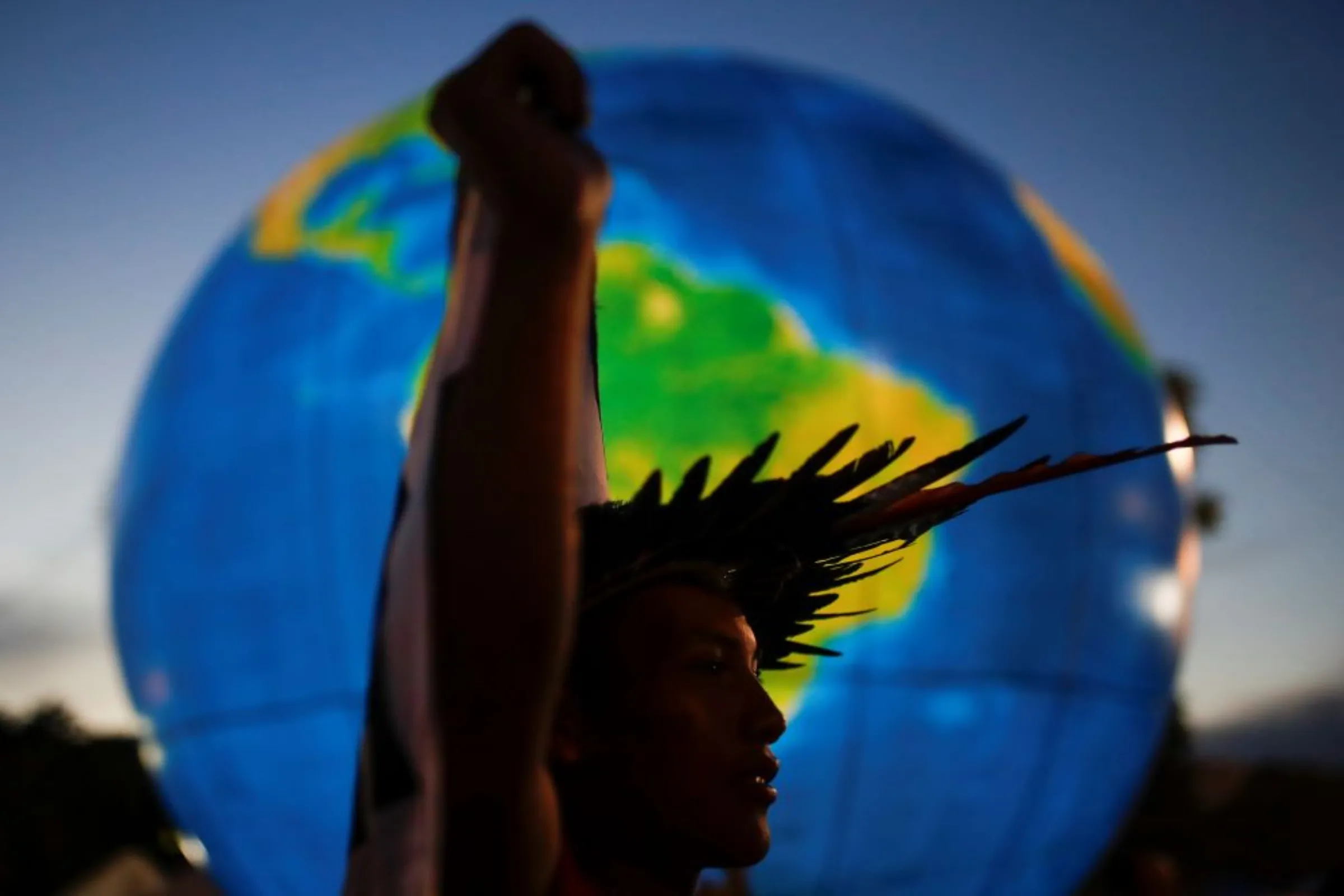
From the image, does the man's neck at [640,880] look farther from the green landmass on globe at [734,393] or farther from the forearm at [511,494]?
the green landmass on globe at [734,393]

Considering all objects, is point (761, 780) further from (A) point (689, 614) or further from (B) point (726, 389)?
(B) point (726, 389)

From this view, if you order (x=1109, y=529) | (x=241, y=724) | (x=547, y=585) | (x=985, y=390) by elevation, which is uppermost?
(x=985, y=390)

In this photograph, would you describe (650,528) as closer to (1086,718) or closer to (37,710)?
(1086,718)

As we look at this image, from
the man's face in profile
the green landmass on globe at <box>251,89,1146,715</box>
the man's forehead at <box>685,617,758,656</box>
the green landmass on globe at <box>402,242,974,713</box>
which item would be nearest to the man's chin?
the man's face in profile

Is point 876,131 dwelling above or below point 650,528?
above

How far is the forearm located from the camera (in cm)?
73

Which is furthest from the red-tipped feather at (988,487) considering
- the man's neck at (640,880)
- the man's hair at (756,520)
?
the man's neck at (640,880)

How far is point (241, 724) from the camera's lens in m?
4.36

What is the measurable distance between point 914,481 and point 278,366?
12.4ft

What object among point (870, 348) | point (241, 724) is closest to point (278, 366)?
point (241, 724)

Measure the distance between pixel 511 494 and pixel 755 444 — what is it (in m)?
3.25

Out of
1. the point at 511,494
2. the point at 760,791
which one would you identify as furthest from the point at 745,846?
the point at 511,494

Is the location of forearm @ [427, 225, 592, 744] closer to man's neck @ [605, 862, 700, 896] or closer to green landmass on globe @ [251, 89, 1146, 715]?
man's neck @ [605, 862, 700, 896]

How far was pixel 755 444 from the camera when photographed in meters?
3.96
